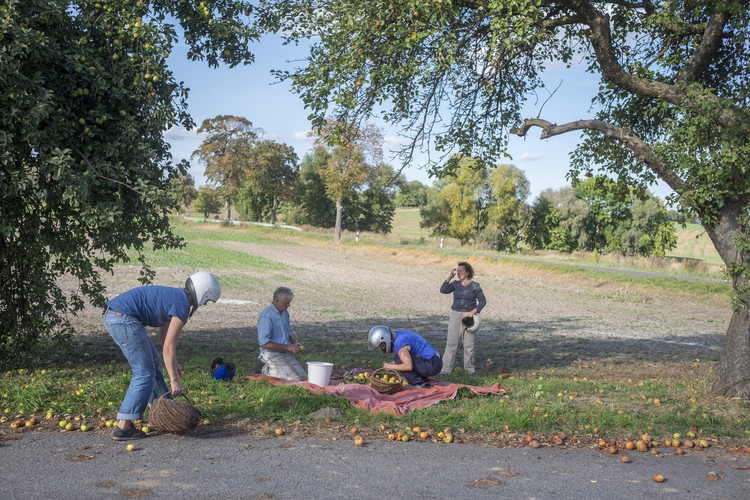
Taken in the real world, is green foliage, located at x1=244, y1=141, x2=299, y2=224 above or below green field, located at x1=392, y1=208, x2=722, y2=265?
above

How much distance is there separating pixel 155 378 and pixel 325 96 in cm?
488

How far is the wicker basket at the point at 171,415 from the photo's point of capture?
6.04m

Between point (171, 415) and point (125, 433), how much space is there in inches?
19.0

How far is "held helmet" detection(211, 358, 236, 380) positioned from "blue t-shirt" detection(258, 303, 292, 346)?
52 cm

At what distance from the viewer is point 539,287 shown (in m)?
28.8

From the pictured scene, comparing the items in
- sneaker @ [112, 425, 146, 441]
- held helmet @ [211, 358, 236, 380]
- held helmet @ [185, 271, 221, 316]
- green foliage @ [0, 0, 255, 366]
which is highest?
green foliage @ [0, 0, 255, 366]

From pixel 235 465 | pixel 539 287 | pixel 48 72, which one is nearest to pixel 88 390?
pixel 235 465

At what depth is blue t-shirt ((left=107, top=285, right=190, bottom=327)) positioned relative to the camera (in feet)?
19.8

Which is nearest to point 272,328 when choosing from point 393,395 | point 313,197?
point 393,395

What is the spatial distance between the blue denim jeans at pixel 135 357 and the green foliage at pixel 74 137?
171 centimetres

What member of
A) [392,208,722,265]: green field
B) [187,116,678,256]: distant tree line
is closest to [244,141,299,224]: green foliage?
[187,116,678,256]: distant tree line

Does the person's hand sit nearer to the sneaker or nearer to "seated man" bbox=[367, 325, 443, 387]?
→ the sneaker

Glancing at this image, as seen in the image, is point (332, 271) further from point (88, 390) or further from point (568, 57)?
point (88, 390)

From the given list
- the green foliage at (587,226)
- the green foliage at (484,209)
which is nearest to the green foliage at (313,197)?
the green foliage at (484,209)
